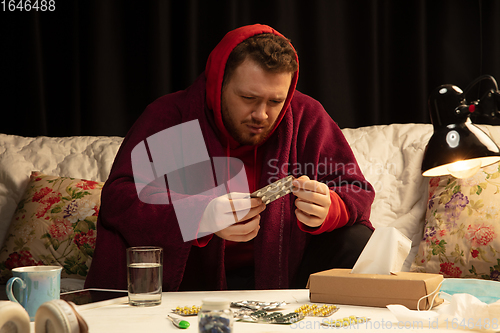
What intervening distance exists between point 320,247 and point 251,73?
1.80 feet

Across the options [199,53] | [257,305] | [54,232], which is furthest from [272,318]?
[199,53]

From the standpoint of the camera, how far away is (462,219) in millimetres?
1462

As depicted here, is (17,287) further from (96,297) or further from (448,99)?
(448,99)

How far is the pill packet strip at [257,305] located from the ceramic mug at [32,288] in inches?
11.9

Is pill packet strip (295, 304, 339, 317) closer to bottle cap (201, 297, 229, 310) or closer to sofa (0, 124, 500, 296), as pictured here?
bottle cap (201, 297, 229, 310)

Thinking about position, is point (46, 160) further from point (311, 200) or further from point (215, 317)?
point (215, 317)

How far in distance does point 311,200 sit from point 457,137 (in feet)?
1.49

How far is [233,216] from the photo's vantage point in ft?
3.44

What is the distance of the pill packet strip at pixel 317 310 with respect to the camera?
73cm

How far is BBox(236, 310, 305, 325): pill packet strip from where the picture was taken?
68 cm

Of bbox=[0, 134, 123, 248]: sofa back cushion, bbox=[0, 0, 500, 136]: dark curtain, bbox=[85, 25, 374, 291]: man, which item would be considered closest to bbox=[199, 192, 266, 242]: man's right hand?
bbox=[85, 25, 374, 291]: man

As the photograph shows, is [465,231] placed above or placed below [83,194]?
below

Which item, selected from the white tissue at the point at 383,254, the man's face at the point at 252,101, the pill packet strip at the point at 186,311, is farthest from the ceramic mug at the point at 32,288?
the man's face at the point at 252,101

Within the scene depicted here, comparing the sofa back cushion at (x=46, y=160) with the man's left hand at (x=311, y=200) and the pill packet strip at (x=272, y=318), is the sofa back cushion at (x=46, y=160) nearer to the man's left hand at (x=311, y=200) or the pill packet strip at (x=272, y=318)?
the man's left hand at (x=311, y=200)
